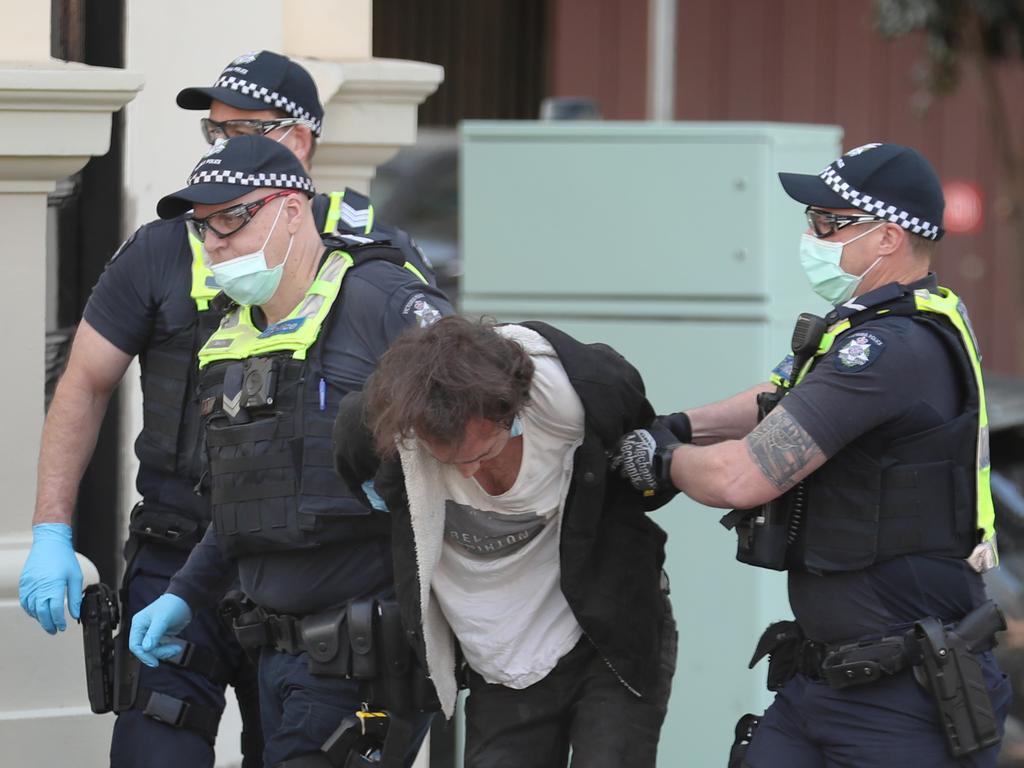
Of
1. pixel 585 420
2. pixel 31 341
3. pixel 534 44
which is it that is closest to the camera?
pixel 585 420

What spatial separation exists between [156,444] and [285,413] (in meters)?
0.57

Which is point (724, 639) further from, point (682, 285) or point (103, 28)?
point (103, 28)

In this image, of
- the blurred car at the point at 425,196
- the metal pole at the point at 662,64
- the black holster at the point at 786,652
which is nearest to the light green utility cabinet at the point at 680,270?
the metal pole at the point at 662,64

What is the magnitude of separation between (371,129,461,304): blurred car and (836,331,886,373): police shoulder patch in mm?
7623

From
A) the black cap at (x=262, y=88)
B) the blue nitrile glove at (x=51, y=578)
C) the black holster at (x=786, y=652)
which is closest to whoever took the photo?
the black holster at (x=786, y=652)

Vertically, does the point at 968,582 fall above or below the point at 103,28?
below

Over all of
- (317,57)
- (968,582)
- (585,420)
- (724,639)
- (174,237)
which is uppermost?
(317,57)

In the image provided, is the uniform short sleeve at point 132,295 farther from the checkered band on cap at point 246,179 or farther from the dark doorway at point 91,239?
the dark doorway at point 91,239

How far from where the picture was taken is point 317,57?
519cm

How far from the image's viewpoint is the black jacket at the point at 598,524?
10.6 feet

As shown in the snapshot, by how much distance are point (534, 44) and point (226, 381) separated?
1291 centimetres

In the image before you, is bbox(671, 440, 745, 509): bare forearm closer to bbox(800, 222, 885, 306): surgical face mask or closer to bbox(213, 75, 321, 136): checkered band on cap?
bbox(800, 222, 885, 306): surgical face mask

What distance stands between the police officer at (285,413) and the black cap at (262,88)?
16.5 inches

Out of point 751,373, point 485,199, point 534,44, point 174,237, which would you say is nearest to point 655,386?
point 751,373
